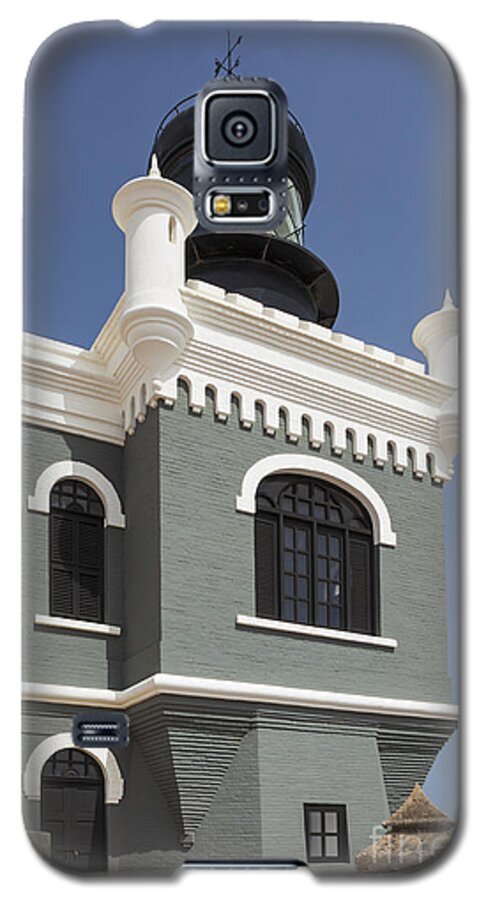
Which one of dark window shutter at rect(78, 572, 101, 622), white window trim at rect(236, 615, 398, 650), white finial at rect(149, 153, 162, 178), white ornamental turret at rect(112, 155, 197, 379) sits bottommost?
white window trim at rect(236, 615, 398, 650)

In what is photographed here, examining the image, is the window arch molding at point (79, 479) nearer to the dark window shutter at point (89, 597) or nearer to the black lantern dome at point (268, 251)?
the dark window shutter at point (89, 597)

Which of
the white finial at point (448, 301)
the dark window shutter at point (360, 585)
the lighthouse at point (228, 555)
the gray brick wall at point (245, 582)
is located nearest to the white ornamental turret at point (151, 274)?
the lighthouse at point (228, 555)

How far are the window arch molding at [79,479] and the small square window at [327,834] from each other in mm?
1007

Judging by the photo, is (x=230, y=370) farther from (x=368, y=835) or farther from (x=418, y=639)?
(x=368, y=835)

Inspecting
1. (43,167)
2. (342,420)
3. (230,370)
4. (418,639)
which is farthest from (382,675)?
(43,167)

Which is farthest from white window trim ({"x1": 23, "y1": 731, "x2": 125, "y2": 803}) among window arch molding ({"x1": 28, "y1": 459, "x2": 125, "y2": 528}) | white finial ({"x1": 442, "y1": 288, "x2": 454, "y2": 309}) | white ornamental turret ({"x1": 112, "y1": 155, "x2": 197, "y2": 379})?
white finial ({"x1": 442, "y1": 288, "x2": 454, "y2": 309})

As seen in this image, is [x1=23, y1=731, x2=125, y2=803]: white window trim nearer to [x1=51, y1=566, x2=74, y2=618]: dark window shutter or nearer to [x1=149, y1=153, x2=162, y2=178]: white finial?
[x1=51, y1=566, x2=74, y2=618]: dark window shutter

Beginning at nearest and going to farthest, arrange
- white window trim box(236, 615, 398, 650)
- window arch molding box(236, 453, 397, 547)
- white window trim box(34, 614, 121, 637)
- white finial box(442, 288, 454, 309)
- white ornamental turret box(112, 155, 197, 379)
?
1. white finial box(442, 288, 454, 309)
2. white window trim box(34, 614, 121, 637)
3. white ornamental turret box(112, 155, 197, 379)
4. white window trim box(236, 615, 398, 650)
5. window arch molding box(236, 453, 397, 547)

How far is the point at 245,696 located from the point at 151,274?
50.5 inches

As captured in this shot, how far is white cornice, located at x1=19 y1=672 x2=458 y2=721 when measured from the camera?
137 inches

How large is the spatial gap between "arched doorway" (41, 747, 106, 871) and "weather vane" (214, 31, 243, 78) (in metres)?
1.84

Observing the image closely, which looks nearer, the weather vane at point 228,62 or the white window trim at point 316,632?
the weather vane at point 228,62

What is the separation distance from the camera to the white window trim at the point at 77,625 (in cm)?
349

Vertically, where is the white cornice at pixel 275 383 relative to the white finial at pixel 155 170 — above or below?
below
